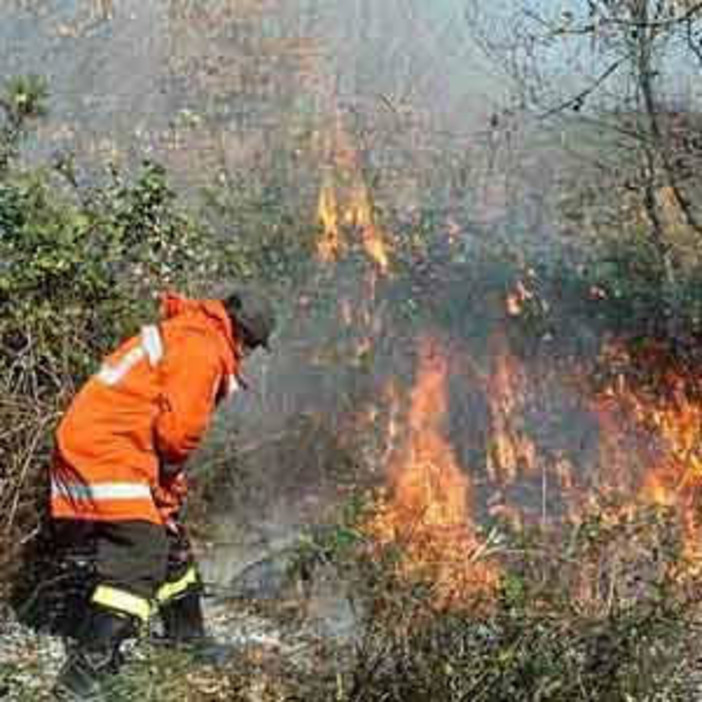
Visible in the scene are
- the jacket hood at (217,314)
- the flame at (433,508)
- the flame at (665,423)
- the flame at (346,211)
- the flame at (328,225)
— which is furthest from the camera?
the flame at (346,211)

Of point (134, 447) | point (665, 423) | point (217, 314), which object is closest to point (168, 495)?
point (134, 447)

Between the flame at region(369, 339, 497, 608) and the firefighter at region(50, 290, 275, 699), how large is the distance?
89cm

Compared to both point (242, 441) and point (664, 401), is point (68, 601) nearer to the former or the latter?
point (242, 441)

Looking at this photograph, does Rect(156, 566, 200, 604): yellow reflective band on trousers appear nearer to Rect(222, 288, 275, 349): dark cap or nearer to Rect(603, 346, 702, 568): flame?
Rect(222, 288, 275, 349): dark cap

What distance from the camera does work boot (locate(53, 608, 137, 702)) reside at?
4.41m

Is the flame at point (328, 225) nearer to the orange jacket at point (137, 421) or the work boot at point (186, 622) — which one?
the work boot at point (186, 622)

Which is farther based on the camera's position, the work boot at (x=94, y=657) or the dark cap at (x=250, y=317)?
the dark cap at (x=250, y=317)

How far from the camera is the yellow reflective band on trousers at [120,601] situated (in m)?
4.77

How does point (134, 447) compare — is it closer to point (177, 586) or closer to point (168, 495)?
point (168, 495)

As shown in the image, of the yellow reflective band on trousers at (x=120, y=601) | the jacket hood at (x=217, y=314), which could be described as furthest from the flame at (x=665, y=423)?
the yellow reflective band on trousers at (x=120, y=601)

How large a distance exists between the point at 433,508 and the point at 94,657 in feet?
8.96

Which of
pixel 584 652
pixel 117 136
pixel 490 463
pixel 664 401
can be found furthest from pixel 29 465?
pixel 117 136

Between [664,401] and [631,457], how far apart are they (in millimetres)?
1287

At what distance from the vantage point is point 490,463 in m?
8.85
